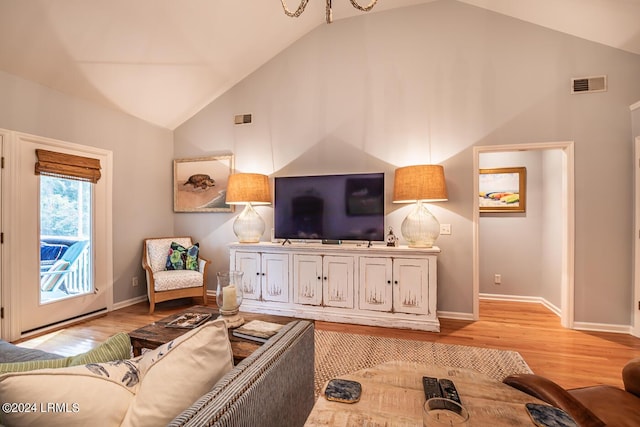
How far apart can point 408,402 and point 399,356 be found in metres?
1.86

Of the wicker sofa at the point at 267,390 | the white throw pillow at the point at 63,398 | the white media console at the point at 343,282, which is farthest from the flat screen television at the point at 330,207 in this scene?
the white throw pillow at the point at 63,398

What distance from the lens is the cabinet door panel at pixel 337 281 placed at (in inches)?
135

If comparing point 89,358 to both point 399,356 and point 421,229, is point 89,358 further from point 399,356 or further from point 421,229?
point 421,229

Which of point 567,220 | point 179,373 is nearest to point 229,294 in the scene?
point 179,373

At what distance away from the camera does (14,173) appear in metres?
2.98

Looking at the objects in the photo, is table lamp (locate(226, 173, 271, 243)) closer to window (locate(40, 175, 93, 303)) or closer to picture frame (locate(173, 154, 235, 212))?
picture frame (locate(173, 154, 235, 212))

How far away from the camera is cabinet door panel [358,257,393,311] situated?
3297mm

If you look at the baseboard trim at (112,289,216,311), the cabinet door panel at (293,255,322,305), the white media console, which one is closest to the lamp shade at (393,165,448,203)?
the white media console

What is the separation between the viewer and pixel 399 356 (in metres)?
2.60

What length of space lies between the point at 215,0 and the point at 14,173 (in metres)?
2.68

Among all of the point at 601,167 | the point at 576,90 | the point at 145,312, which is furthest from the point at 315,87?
the point at 145,312

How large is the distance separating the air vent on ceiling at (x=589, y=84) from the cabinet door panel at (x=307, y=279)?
3.32 meters

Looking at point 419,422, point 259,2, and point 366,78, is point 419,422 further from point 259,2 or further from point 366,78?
point 259,2

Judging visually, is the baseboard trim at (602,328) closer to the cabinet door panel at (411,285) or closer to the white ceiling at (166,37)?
the cabinet door panel at (411,285)
